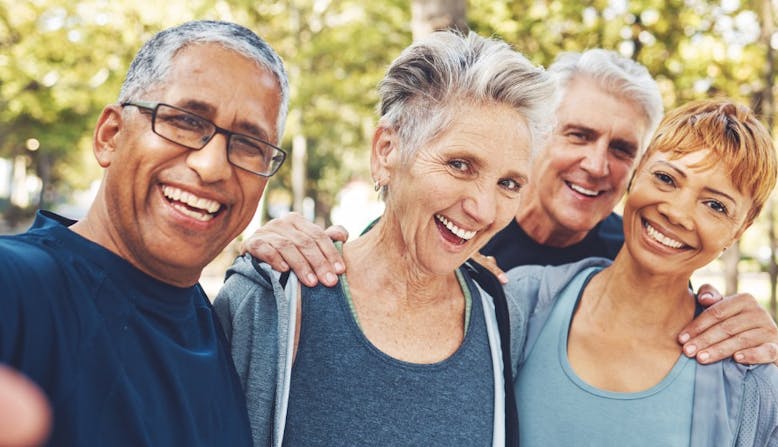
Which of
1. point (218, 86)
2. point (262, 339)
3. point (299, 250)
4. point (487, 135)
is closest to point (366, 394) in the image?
point (262, 339)

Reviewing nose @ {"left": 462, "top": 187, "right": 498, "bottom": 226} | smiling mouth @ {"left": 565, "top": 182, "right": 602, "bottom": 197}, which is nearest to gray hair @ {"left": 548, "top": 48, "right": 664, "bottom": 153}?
smiling mouth @ {"left": 565, "top": 182, "right": 602, "bottom": 197}

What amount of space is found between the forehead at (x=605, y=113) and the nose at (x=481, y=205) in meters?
1.37

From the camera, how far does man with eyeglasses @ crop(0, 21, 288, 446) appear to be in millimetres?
1500

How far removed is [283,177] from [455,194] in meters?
25.5

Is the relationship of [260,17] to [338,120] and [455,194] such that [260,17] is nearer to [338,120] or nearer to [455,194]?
[338,120]

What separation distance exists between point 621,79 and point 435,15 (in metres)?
2.03

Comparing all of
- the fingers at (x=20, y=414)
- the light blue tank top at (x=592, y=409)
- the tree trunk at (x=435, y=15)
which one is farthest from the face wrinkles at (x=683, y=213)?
the tree trunk at (x=435, y=15)

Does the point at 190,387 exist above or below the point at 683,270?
above

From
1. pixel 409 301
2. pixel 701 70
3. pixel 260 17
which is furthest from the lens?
pixel 260 17

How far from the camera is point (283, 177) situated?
27297mm

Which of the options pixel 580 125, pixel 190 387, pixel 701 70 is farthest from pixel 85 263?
pixel 701 70

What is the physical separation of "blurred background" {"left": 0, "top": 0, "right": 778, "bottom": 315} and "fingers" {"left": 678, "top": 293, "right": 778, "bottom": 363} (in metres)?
1.28

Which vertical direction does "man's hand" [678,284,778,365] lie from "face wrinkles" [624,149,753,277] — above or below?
below

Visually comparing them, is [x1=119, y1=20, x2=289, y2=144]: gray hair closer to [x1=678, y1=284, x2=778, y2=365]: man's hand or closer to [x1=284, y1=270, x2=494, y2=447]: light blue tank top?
[x1=284, y1=270, x2=494, y2=447]: light blue tank top
